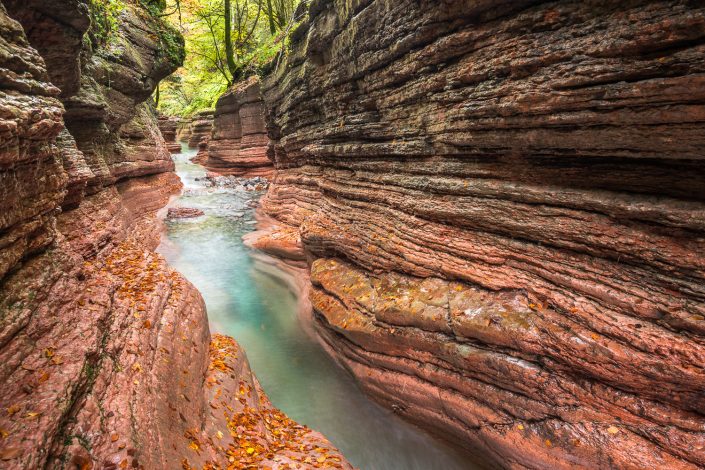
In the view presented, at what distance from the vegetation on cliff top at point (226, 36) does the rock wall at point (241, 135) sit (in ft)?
4.79

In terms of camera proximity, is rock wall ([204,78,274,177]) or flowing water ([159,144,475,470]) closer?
flowing water ([159,144,475,470])

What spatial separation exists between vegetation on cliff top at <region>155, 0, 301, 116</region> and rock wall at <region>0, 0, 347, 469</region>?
1087cm

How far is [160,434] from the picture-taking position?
13.5 ft

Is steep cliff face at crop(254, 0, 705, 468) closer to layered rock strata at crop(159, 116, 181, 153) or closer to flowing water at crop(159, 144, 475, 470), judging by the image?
flowing water at crop(159, 144, 475, 470)

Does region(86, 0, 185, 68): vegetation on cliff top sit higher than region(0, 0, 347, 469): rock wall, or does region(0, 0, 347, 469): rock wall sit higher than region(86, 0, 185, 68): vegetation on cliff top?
region(86, 0, 185, 68): vegetation on cliff top

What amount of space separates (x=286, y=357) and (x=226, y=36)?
823 inches

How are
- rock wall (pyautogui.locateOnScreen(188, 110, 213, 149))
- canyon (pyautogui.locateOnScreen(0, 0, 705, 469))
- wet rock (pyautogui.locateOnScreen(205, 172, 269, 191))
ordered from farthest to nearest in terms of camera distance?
rock wall (pyautogui.locateOnScreen(188, 110, 213, 149)) < wet rock (pyautogui.locateOnScreen(205, 172, 269, 191)) < canyon (pyautogui.locateOnScreen(0, 0, 705, 469))

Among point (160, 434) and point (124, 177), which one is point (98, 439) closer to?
point (160, 434)

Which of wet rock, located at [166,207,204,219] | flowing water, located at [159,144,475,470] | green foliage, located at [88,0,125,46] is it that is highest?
green foliage, located at [88,0,125,46]

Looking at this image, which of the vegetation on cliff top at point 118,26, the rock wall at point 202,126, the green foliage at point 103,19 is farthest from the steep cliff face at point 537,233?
the rock wall at point 202,126

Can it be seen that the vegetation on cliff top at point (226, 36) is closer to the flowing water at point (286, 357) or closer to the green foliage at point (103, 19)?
the green foliage at point (103, 19)

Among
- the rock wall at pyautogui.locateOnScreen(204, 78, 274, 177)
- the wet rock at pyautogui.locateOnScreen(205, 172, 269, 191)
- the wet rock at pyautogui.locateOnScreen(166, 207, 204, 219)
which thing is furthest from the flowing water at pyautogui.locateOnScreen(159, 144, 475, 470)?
the rock wall at pyautogui.locateOnScreen(204, 78, 274, 177)

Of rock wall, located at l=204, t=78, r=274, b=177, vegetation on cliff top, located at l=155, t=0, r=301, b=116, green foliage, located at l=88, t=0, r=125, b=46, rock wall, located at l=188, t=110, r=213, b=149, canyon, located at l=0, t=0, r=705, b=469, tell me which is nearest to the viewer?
canyon, located at l=0, t=0, r=705, b=469

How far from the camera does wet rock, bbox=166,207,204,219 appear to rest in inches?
691
